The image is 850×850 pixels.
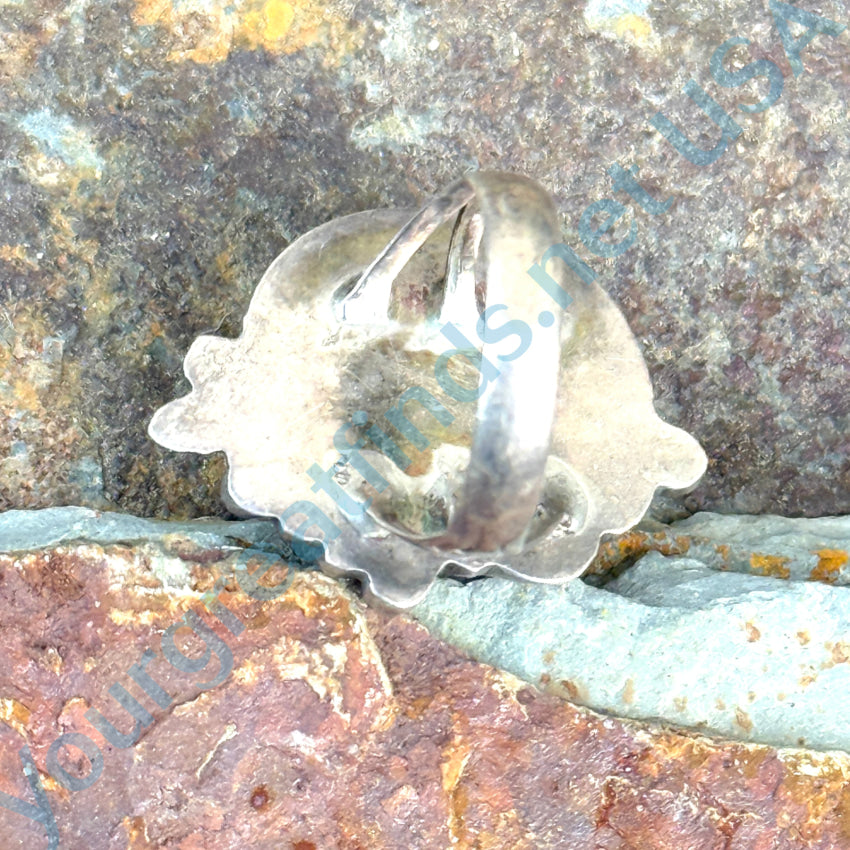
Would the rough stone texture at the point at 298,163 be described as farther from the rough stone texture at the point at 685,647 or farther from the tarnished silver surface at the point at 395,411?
the rough stone texture at the point at 685,647

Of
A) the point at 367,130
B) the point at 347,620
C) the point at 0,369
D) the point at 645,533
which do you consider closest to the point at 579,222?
the point at 367,130

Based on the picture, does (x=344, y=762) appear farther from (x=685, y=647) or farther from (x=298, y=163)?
(x=298, y=163)

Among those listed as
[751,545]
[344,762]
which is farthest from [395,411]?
[751,545]

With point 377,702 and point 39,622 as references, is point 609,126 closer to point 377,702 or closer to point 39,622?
point 377,702

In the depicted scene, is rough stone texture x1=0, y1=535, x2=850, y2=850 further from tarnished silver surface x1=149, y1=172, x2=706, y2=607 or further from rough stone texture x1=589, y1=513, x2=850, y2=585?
rough stone texture x1=589, y1=513, x2=850, y2=585

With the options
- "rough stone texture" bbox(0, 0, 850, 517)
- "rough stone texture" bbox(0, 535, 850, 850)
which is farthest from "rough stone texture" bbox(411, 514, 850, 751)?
"rough stone texture" bbox(0, 0, 850, 517)

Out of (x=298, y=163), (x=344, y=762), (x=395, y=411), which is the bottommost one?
(x=344, y=762)

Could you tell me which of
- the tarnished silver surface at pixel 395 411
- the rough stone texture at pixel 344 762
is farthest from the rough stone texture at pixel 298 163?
the rough stone texture at pixel 344 762
